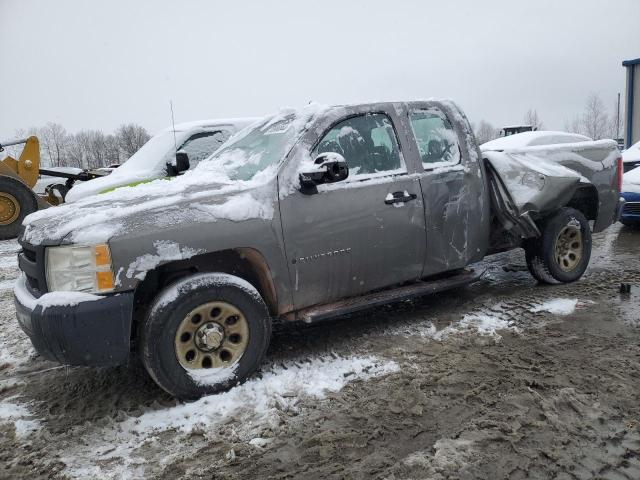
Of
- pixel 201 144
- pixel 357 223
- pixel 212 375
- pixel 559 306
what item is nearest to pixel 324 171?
pixel 357 223

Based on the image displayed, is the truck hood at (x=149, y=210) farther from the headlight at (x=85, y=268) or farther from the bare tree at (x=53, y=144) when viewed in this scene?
the bare tree at (x=53, y=144)

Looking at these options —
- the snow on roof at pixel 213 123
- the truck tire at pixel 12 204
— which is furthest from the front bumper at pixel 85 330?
the truck tire at pixel 12 204

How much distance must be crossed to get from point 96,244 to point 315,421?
5.26 ft

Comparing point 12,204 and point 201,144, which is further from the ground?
point 201,144

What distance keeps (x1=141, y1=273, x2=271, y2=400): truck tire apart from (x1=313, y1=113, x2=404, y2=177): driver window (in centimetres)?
124

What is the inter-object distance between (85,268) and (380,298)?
2.11 metres

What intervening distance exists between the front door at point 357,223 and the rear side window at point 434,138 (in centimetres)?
26

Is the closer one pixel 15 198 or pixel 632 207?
pixel 632 207

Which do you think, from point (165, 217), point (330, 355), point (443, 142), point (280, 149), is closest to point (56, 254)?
point (165, 217)

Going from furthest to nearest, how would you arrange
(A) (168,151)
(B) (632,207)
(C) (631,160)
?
(C) (631,160)
(B) (632,207)
(A) (168,151)

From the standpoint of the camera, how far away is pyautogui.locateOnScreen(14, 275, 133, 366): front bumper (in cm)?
298

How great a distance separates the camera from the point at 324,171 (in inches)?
139

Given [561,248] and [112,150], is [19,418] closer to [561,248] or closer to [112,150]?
[561,248]

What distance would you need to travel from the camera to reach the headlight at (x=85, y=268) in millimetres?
3020
